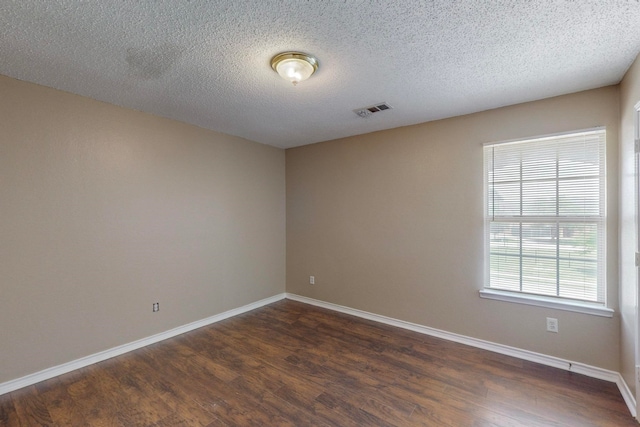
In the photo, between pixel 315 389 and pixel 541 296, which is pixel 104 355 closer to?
pixel 315 389

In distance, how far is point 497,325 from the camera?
9.29 feet

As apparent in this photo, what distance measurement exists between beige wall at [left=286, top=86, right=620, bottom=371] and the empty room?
0.02 m

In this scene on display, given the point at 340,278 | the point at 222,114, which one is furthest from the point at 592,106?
the point at 222,114

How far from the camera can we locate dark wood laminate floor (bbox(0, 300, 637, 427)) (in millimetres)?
1922

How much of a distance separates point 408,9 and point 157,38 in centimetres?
152

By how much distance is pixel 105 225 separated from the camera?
8.97 feet

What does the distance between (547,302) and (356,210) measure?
2257 mm

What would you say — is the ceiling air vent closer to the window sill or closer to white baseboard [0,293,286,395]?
the window sill

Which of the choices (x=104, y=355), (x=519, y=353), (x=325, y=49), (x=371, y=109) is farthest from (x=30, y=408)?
(x=519, y=353)

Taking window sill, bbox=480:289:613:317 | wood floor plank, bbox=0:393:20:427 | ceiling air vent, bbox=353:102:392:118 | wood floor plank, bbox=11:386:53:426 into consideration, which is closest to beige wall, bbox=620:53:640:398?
window sill, bbox=480:289:613:317

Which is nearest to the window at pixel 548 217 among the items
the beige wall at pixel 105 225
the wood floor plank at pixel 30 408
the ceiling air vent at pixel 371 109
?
the ceiling air vent at pixel 371 109

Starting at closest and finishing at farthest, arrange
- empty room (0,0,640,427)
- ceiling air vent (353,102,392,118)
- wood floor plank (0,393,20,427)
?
empty room (0,0,640,427) < wood floor plank (0,393,20,427) < ceiling air vent (353,102,392,118)

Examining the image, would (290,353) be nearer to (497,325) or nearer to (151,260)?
(151,260)

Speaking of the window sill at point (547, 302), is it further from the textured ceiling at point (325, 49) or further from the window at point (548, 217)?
the textured ceiling at point (325, 49)
